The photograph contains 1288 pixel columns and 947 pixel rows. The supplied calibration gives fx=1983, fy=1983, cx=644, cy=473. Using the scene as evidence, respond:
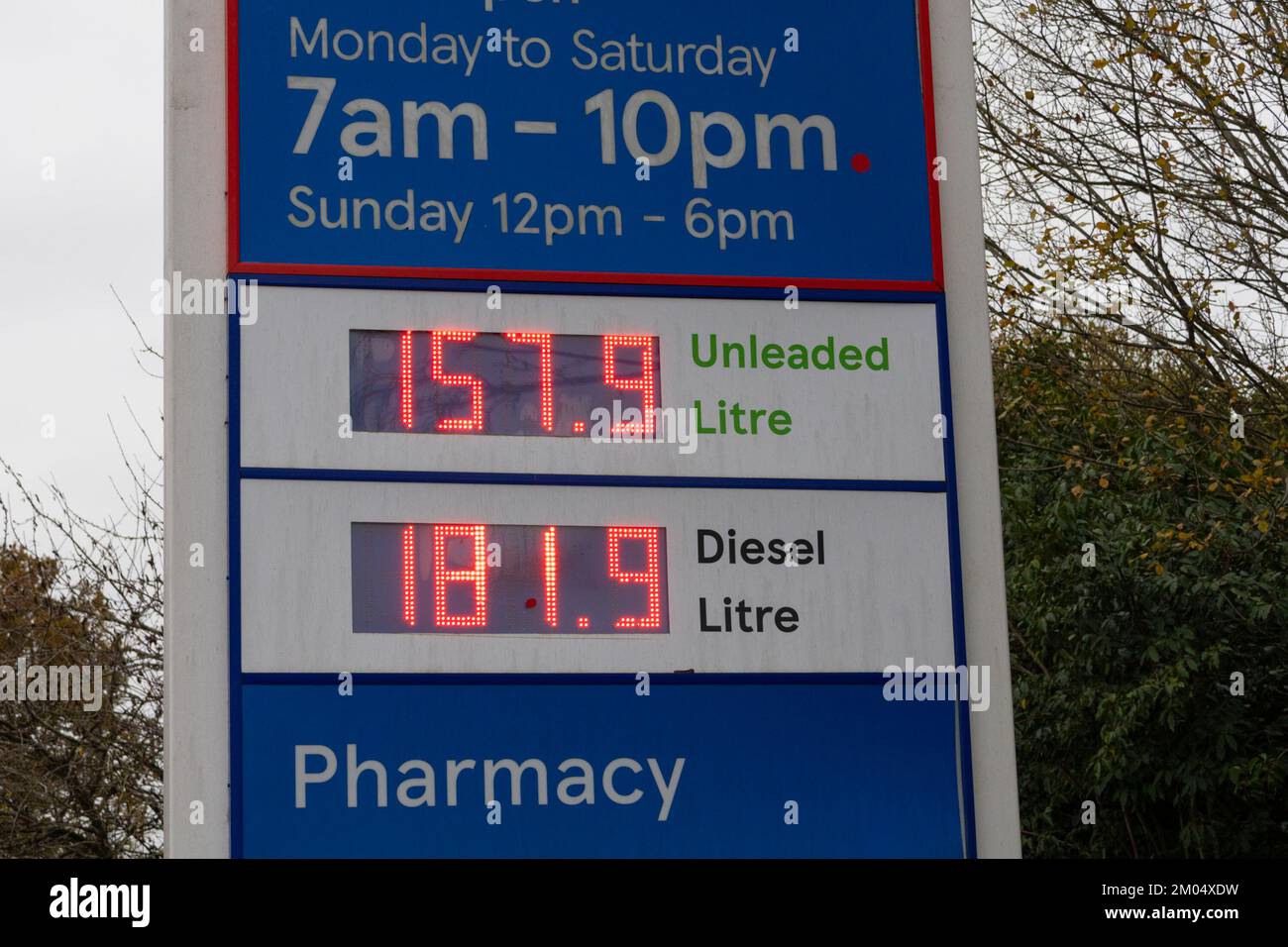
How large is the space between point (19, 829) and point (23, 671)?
3.34 feet

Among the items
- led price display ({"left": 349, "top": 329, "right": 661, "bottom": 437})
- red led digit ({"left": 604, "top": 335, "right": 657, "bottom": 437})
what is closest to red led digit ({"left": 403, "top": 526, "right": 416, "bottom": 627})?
led price display ({"left": 349, "top": 329, "right": 661, "bottom": 437})

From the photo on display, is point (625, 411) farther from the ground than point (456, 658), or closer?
farther from the ground

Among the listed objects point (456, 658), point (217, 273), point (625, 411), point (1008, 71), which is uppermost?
point (1008, 71)

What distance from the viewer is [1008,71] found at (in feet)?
36.6

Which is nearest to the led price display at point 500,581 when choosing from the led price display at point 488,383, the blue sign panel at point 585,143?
the led price display at point 488,383

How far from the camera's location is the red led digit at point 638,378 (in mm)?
6000

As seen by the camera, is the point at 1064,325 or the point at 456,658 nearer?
the point at 456,658

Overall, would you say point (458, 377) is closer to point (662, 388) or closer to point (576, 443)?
point (576, 443)

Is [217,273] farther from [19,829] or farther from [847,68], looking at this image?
[19,829]

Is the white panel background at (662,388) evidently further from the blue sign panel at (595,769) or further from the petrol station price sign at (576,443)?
the blue sign panel at (595,769)

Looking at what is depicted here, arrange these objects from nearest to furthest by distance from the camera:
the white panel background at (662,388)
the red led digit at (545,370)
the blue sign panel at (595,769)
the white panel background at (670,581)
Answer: the blue sign panel at (595,769), the white panel background at (670,581), the white panel background at (662,388), the red led digit at (545,370)
